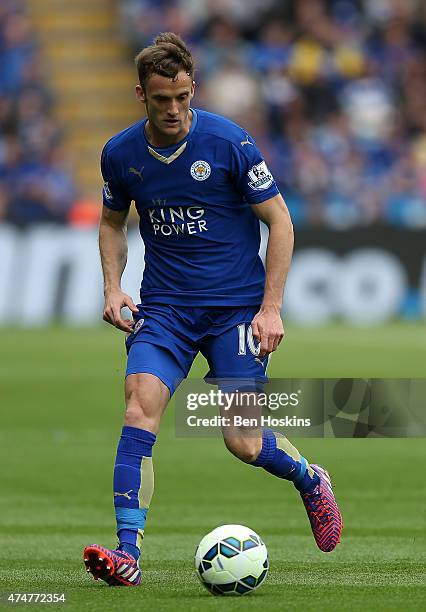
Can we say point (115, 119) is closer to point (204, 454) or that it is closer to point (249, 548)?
point (204, 454)

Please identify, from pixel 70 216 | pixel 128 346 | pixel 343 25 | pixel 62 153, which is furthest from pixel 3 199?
pixel 128 346

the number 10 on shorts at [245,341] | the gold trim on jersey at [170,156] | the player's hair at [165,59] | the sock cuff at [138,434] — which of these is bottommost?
the sock cuff at [138,434]

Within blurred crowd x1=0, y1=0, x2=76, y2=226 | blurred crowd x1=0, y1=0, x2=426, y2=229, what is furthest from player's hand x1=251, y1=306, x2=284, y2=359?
blurred crowd x1=0, y1=0, x2=426, y2=229

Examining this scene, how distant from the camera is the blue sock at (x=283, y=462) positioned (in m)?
6.93

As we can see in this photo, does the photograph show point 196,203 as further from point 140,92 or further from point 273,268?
point 140,92

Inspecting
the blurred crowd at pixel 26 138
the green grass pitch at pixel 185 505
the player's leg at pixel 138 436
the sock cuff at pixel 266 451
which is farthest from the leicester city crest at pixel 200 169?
the blurred crowd at pixel 26 138

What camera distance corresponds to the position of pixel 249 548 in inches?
243

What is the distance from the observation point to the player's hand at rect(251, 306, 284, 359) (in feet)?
21.4

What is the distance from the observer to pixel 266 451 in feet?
22.7

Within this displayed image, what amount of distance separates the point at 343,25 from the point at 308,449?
55.2 ft

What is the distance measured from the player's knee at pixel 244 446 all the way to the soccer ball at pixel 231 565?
2.06 feet

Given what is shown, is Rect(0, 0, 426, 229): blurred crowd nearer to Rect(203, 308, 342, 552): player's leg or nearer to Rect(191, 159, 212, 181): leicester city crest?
Rect(203, 308, 342, 552): player's leg

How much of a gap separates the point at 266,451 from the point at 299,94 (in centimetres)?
1967

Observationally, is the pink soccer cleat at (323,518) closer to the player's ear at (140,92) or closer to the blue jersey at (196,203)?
the blue jersey at (196,203)
